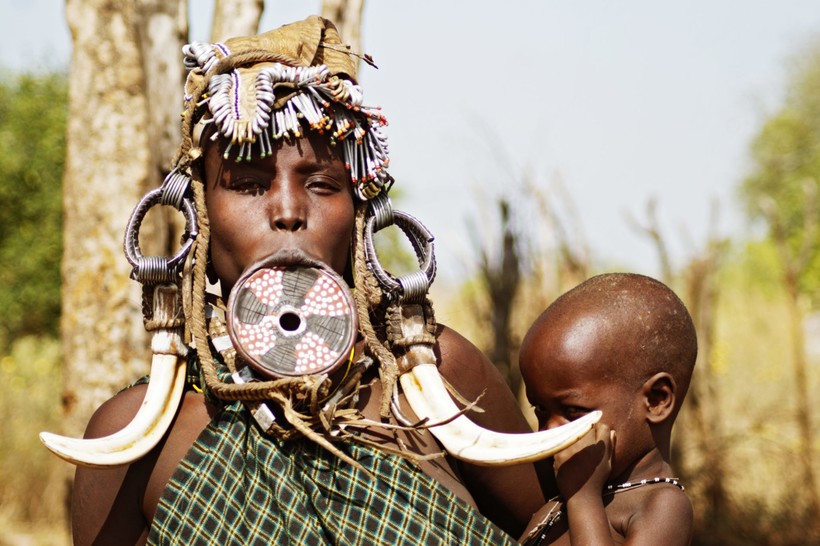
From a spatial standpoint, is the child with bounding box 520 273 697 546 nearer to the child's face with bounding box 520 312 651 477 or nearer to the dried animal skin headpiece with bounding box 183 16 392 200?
the child's face with bounding box 520 312 651 477

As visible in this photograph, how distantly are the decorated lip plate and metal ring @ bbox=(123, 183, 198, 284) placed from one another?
0.28 metres

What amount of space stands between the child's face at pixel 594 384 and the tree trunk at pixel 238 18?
2528mm

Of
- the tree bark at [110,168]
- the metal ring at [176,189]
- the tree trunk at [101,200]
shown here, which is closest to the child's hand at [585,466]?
the metal ring at [176,189]

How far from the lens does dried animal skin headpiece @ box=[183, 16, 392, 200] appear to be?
7.29 ft

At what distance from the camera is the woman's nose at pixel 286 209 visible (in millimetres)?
2184

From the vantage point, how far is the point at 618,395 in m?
2.35

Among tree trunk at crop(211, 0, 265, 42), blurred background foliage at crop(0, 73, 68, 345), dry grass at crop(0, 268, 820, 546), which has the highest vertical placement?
tree trunk at crop(211, 0, 265, 42)

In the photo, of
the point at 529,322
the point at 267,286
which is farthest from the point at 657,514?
the point at 529,322

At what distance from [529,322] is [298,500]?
5790 mm

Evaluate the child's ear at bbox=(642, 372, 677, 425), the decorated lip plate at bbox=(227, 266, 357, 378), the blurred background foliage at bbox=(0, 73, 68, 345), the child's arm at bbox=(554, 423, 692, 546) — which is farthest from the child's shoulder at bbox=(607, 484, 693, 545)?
the blurred background foliage at bbox=(0, 73, 68, 345)

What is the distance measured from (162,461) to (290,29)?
101 cm

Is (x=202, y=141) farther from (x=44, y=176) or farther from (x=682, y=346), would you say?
(x=44, y=176)

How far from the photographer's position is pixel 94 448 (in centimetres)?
210

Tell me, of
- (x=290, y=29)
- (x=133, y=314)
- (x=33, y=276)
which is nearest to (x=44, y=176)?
(x=33, y=276)
